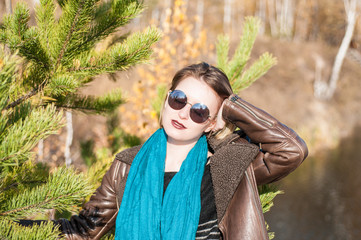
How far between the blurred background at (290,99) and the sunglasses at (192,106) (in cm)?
22

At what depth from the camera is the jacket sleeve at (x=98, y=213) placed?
161 cm

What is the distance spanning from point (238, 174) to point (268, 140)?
0.75ft

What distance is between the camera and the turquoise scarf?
150 centimetres

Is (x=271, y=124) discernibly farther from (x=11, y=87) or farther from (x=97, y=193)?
(x=11, y=87)

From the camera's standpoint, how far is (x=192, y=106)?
157 centimetres

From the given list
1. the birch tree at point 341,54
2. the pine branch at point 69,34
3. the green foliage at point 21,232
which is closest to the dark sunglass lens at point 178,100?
the pine branch at point 69,34

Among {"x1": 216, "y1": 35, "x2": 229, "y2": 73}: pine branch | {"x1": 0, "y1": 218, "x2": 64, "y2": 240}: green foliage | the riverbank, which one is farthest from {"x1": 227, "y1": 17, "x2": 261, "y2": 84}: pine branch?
the riverbank

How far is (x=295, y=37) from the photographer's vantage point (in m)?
23.3

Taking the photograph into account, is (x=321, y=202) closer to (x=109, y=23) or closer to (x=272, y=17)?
(x=109, y=23)

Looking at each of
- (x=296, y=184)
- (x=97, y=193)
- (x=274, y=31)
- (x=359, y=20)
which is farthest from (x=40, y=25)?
(x=274, y=31)

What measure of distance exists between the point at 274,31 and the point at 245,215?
23.7 meters

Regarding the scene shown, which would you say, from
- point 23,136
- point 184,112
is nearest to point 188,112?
point 184,112

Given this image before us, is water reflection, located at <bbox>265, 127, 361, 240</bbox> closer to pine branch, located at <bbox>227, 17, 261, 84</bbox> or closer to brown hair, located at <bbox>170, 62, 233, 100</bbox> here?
pine branch, located at <bbox>227, 17, 261, 84</bbox>

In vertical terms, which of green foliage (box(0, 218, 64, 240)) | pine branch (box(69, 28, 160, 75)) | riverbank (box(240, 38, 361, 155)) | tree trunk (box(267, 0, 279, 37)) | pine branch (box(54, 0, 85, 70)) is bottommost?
riverbank (box(240, 38, 361, 155))
